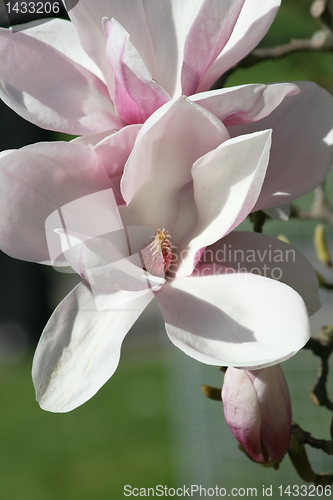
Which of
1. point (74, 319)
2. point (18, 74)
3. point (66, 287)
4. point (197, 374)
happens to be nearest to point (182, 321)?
point (74, 319)

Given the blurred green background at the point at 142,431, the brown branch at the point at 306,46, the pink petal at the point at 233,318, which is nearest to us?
the pink petal at the point at 233,318

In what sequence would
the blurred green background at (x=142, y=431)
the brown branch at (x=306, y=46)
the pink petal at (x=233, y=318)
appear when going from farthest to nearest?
1. the blurred green background at (x=142, y=431)
2. the brown branch at (x=306, y=46)
3. the pink petal at (x=233, y=318)

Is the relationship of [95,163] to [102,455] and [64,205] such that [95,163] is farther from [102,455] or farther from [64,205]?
[102,455]

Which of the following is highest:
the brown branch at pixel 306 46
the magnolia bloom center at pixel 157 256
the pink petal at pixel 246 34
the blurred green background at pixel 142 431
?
the pink petal at pixel 246 34

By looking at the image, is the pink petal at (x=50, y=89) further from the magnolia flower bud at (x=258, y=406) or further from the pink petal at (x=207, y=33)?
the magnolia flower bud at (x=258, y=406)

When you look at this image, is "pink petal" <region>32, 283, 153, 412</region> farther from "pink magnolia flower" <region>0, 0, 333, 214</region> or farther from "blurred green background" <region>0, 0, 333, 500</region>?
"blurred green background" <region>0, 0, 333, 500</region>

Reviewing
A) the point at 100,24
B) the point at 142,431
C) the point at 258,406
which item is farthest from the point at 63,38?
the point at 142,431

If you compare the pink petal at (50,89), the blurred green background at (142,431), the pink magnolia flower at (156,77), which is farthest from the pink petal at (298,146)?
the blurred green background at (142,431)
